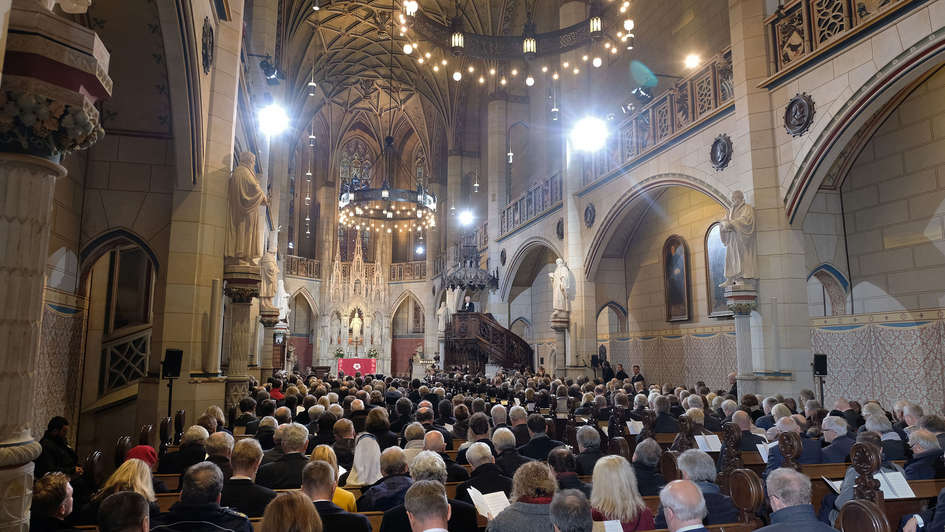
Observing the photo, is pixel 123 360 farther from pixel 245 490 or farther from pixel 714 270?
pixel 714 270

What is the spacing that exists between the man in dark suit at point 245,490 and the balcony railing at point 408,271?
31158 millimetres

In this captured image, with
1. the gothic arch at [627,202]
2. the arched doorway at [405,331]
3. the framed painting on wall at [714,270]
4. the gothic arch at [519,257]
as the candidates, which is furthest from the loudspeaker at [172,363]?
the arched doorway at [405,331]

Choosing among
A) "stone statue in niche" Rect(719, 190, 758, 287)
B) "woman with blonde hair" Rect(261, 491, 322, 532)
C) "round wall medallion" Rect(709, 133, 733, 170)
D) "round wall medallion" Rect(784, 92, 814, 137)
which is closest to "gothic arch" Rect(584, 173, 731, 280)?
"round wall medallion" Rect(709, 133, 733, 170)

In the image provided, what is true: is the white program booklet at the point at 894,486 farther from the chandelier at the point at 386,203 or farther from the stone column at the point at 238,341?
the chandelier at the point at 386,203

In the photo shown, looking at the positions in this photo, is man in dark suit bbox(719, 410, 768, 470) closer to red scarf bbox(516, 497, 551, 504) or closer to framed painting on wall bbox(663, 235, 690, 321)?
red scarf bbox(516, 497, 551, 504)

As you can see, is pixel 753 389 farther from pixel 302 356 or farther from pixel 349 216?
pixel 302 356

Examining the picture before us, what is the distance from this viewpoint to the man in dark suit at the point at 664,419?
7.59m

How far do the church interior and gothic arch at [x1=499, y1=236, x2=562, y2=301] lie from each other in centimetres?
21

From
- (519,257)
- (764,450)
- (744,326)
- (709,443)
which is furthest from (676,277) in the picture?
(764,450)

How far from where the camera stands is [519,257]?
77.5 ft

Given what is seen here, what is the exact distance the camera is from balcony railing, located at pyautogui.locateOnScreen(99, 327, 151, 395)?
10836 millimetres

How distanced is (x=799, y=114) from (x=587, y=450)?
786cm

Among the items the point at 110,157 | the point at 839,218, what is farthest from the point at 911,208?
the point at 110,157

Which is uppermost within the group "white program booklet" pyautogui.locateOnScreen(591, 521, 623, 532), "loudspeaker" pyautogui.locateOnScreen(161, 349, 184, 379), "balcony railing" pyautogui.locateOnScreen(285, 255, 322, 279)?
"balcony railing" pyautogui.locateOnScreen(285, 255, 322, 279)
